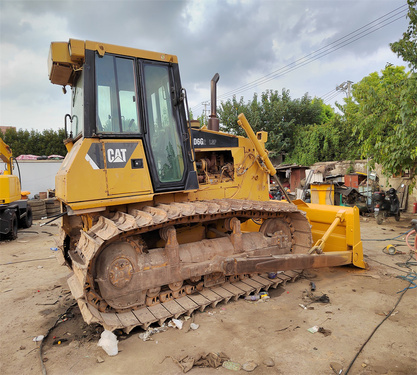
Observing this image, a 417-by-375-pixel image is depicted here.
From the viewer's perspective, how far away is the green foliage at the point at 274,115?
69.3ft

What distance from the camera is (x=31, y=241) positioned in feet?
27.8

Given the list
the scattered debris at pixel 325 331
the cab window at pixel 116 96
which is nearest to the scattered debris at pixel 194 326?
the scattered debris at pixel 325 331

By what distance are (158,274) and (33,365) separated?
1423mm

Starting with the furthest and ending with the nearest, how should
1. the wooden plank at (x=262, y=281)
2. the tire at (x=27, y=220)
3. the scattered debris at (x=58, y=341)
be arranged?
1. the tire at (x=27, y=220)
2. the wooden plank at (x=262, y=281)
3. the scattered debris at (x=58, y=341)

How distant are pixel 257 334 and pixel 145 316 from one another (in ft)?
4.10

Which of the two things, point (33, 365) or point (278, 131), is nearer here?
point (33, 365)

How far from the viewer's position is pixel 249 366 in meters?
2.64

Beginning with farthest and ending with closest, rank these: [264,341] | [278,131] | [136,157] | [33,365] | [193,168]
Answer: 1. [278,131]
2. [193,168]
3. [136,157]
4. [264,341]
5. [33,365]

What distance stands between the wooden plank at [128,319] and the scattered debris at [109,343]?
0.20 m

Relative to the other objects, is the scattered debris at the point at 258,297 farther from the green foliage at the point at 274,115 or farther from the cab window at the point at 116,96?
the green foliage at the point at 274,115

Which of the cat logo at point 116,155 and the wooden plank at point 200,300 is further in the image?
the wooden plank at point 200,300

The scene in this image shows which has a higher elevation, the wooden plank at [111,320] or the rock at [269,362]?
the wooden plank at [111,320]

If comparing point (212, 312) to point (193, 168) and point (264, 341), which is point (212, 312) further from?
point (193, 168)

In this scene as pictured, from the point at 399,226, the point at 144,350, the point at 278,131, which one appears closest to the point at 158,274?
the point at 144,350
